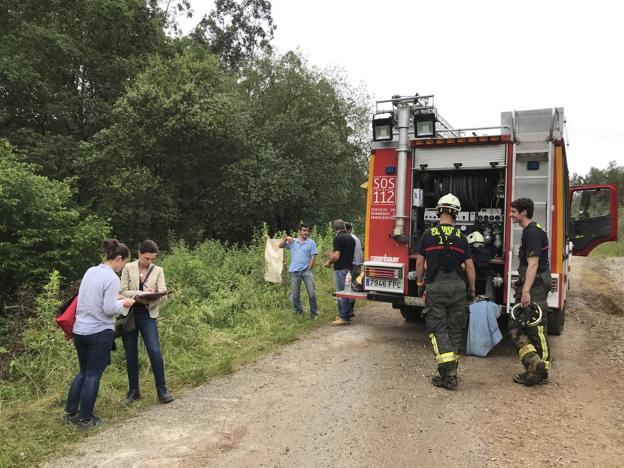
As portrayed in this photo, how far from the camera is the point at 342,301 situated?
Result: 26.5 ft

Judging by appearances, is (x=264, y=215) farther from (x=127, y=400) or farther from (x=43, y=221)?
(x=127, y=400)

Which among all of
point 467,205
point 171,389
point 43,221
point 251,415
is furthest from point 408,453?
point 43,221

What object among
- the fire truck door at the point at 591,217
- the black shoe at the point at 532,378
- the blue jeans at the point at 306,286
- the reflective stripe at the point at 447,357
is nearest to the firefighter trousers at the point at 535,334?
the black shoe at the point at 532,378

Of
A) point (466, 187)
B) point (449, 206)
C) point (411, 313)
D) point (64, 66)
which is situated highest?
point (64, 66)

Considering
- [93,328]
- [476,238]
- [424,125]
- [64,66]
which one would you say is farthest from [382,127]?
[64,66]

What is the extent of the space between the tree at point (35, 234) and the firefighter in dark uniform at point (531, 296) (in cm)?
879

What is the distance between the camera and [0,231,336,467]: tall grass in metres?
4.10

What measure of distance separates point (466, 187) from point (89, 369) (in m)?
5.32

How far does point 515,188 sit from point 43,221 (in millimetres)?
9520

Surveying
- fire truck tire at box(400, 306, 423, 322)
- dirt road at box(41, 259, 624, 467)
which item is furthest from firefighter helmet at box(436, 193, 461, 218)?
fire truck tire at box(400, 306, 423, 322)

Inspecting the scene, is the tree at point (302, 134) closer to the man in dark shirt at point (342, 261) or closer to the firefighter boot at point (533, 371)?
the man in dark shirt at point (342, 261)

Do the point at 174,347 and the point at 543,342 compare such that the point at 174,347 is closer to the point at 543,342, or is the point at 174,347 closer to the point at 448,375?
the point at 448,375

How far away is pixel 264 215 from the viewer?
18859 millimetres

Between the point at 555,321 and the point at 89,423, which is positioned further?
the point at 555,321
